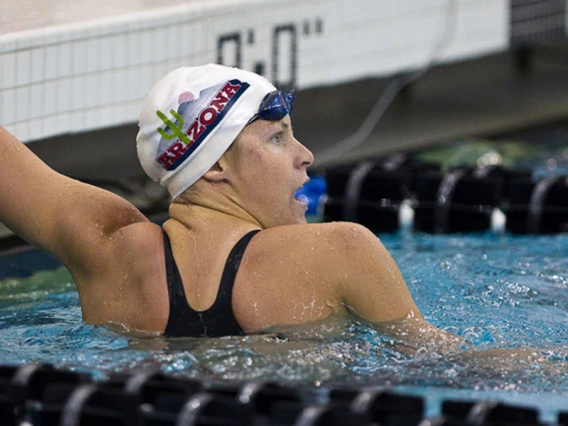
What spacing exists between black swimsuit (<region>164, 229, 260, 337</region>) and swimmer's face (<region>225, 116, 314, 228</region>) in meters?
0.12

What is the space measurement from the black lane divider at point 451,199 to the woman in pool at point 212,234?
2330mm

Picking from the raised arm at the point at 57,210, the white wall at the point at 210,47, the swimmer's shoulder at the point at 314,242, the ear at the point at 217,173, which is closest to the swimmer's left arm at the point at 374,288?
the swimmer's shoulder at the point at 314,242

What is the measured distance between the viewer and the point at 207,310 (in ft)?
7.99

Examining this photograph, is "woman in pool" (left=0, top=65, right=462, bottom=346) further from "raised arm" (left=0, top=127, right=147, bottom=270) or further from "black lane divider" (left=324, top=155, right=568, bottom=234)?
"black lane divider" (left=324, top=155, right=568, bottom=234)

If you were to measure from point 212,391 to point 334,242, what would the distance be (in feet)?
1.78

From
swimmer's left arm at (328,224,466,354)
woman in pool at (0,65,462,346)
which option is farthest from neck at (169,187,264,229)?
swimmer's left arm at (328,224,466,354)

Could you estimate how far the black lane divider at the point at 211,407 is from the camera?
1886 millimetres

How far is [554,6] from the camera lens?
22.6 feet

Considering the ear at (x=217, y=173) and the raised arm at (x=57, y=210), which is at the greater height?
the ear at (x=217, y=173)

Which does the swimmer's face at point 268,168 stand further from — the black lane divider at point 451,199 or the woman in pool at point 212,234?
the black lane divider at point 451,199

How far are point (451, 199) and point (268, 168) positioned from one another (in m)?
2.46

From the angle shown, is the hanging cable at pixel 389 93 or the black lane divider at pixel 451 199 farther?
the hanging cable at pixel 389 93

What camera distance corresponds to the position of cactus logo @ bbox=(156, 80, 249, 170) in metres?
2.52

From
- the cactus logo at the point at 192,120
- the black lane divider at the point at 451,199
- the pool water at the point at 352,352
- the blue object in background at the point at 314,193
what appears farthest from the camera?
the blue object in background at the point at 314,193
